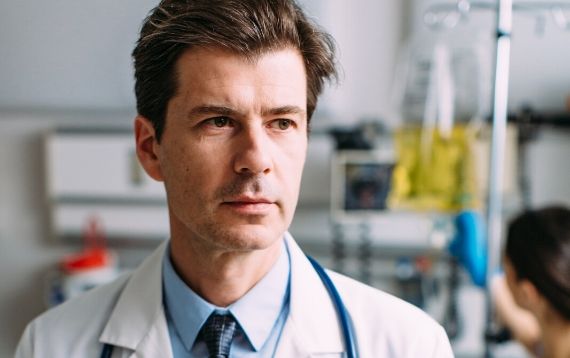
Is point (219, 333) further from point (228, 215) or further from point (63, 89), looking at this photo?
point (63, 89)

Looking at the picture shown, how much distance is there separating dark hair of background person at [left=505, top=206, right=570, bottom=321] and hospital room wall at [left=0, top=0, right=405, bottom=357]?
0.64 meters

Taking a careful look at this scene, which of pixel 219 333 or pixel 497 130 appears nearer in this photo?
pixel 219 333

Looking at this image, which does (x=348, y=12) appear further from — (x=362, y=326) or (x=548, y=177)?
(x=362, y=326)

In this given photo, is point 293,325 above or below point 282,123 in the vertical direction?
below

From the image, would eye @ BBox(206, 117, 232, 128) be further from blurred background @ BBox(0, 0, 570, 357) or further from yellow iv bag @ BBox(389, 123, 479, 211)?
yellow iv bag @ BBox(389, 123, 479, 211)

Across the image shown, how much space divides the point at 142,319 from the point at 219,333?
0.41 feet

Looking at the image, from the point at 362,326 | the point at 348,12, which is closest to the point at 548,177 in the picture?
the point at 348,12

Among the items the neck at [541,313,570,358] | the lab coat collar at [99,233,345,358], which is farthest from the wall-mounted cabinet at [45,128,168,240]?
the lab coat collar at [99,233,345,358]

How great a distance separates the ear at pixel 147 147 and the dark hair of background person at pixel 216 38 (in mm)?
19

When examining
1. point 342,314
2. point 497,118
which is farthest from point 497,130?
point 342,314

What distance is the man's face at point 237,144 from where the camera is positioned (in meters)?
1.04

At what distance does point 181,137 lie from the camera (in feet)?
3.60

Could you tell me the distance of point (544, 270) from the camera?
1857 millimetres

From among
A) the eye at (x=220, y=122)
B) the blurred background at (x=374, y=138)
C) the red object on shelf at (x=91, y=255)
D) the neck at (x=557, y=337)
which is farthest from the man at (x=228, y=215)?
the red object on shelf at (x=91, y=255)
